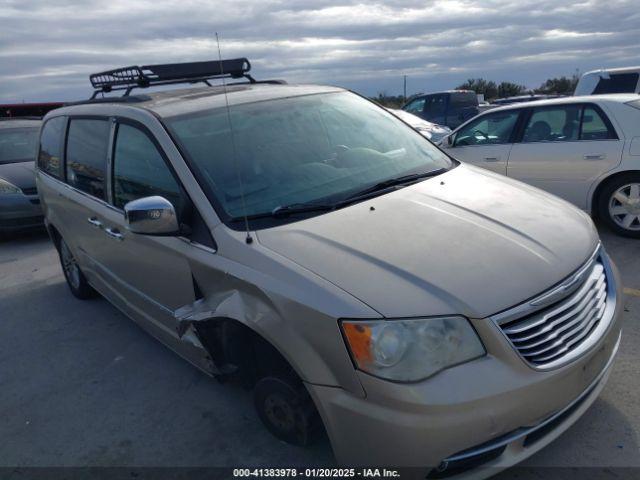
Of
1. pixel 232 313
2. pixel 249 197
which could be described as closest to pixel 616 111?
pixel 249 197

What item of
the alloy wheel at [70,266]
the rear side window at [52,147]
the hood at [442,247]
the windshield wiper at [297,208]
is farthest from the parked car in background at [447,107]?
the windshield wiper at [297,208]

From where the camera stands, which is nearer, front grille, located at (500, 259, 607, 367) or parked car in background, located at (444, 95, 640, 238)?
front grille, located at (500, 259, 607, 367)

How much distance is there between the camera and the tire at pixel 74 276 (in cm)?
515

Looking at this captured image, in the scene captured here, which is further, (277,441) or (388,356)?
(277,441)

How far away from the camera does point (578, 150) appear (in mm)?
5945

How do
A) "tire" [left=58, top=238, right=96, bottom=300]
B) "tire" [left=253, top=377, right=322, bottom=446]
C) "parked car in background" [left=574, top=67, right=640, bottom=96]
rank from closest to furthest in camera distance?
"tire" [left=253, top=377, right=322, bottom=446] → "tire" [left=58, top=238, right=96, bottom=300] → "parked car in background" [left=574, top=67, right=640, bottom=96]

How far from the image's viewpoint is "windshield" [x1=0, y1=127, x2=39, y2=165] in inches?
351

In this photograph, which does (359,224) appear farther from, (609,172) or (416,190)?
(609,172)

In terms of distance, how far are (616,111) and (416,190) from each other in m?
3.91

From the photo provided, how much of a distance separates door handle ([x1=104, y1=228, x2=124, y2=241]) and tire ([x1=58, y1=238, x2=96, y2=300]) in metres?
1.48

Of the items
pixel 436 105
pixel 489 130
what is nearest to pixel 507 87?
pixel 436 105

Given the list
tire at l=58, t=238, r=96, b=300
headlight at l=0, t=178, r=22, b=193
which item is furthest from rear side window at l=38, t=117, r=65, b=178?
headlight at l=0, t=178, r=22, b=193

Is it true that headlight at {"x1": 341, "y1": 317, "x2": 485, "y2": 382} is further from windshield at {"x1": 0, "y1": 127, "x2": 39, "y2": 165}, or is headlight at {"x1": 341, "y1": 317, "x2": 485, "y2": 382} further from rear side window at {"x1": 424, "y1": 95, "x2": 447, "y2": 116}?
rear side window at {"x1": 424, "y1": 95, "x2": 447, "y2": 116}

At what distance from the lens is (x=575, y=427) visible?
2.72 m
